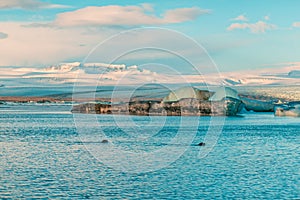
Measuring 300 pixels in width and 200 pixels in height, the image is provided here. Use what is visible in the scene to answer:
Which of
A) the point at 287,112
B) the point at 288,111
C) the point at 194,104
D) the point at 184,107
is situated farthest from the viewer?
the point at 287,112

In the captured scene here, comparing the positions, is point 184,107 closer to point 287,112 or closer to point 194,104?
point 194,104

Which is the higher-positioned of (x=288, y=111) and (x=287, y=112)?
(x=288, y=111)

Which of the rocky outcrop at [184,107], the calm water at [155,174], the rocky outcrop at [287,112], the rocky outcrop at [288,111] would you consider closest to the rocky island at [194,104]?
the rocky outcrop at [184,107]

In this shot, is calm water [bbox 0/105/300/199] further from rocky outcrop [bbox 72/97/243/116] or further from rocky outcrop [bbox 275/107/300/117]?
rocky outcrop [bbox 275/107/300/117]

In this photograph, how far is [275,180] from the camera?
1650 cm

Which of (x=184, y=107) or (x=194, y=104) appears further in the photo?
(x=184, y=107)

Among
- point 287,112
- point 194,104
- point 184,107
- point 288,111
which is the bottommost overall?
point 287,112

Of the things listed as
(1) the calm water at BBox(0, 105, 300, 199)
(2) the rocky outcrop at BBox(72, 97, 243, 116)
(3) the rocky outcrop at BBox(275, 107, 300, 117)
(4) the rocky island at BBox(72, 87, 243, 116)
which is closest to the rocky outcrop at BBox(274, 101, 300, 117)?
(3) the rocky outcrop at BBox(275, 107, 300, 117)

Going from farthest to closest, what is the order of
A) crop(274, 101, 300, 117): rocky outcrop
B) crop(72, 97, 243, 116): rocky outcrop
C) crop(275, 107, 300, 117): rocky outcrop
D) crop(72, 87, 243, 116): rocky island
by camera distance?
crop(275, 107, 300, 117): rocky outcrop
crop(274, 101, 300, 117): rocky outcrop
crop(72, 97, 243, 116): rocky outcrop
crop(72, 87, 243, 116): rocky island

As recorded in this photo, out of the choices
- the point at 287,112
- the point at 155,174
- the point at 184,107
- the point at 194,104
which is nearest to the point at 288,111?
the point at 287,112

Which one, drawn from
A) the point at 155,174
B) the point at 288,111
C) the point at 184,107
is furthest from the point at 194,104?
the point at 155,174

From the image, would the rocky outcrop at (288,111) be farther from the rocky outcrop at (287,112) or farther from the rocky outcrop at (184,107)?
the rocky outcrop at (184,107)

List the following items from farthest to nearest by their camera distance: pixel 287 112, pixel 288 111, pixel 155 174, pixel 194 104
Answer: pixel 287 112 < pixel 288 111 < pixel 194 104 < pixel 155 174

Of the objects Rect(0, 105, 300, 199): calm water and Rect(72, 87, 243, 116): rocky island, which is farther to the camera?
Rect(72, 87, 243, 116): rocky island
